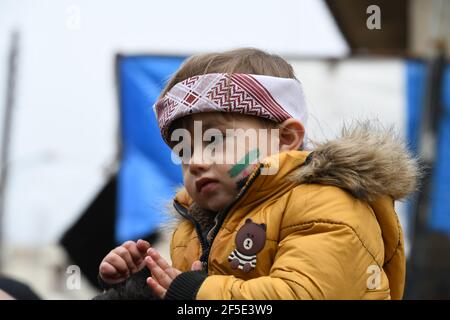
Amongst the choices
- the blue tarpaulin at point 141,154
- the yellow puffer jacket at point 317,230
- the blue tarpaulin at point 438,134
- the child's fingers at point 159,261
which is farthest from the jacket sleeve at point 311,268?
the blue tarpaulin at point 438,134

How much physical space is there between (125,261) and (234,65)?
457 millimetres

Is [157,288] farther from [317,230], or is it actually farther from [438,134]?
[438,134]

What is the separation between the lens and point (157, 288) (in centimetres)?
129

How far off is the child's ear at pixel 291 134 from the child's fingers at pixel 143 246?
1.11 feet

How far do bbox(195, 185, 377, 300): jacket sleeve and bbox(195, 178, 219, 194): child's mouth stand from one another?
0.62 feet

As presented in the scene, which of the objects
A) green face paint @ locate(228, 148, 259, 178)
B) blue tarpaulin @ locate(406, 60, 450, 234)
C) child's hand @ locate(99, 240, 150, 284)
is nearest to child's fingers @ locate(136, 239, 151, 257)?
child's hand @ locate(99, 240, 150, 284)

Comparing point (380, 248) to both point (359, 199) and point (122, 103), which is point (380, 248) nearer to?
point (359, 199)

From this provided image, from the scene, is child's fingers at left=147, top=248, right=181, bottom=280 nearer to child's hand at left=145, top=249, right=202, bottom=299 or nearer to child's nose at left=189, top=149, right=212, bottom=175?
child's hand at left=145, top=249, right=202, bottom=299

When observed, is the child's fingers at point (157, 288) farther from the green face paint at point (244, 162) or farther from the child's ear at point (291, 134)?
the child's ear at point (291, 134)

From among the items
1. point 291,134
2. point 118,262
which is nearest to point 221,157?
point 291,134

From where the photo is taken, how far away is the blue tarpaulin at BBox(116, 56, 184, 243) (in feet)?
15.8

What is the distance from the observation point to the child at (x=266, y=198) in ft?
4.09
